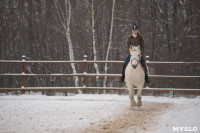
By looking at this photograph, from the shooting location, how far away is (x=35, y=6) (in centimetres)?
2055

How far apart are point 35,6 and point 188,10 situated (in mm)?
12981

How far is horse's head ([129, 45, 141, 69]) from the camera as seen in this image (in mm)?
6574

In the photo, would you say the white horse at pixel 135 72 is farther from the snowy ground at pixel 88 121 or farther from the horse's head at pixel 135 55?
the snowy ground at pixel 88 121

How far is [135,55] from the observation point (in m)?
6.68

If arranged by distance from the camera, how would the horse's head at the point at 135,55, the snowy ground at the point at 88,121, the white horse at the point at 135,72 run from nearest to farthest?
the snowy ground at the point at 88,121
the horse's head at the point at 135,55
the white horse at the point at 135,72

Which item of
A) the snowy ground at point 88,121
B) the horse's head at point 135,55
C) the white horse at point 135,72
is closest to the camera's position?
the snowy ground at point 88,121

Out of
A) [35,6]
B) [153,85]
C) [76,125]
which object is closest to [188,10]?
[153,85]

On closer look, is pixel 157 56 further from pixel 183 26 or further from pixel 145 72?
pixel 145 72

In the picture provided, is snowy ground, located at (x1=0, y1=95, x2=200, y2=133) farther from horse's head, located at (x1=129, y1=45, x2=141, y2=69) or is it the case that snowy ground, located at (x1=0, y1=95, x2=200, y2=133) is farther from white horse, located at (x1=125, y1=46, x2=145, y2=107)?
horse's head, located at (x1=129, y1=45, x2=141, y2=69)

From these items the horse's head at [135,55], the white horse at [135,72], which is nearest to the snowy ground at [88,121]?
the white horse at [135,72]

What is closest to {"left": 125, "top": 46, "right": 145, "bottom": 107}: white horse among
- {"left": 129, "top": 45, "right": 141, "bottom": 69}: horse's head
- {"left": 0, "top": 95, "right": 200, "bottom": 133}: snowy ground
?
{"left": 129, "top": 45, "right": 141, "bottom": 69}: horse's head

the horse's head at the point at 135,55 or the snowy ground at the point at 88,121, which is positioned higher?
the horse's head at the point at 135,55

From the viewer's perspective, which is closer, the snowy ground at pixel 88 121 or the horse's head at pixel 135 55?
the snowy ground at pixel 88 121

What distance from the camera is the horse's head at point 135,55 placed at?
21.6ft
